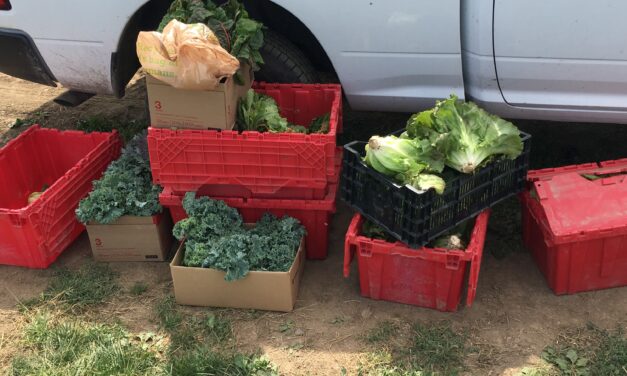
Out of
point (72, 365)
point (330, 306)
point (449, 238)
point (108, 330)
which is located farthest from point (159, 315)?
point (449, 238)

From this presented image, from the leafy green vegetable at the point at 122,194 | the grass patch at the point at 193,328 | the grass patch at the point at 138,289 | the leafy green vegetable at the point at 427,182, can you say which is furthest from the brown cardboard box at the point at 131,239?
the leafy green vegetable at the point at 427,182

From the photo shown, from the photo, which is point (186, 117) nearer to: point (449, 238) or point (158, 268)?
point (158, 268)

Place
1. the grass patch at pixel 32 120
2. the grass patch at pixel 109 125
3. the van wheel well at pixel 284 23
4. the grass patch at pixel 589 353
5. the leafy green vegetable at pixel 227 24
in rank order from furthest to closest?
the grass patch at pixel 32 120 → the grass patch at pixel 109 125 → the van wheel well at pixel 284 23 → the leafy green vegetable at pixel 227 24 → the grass patch at pixel 589 353

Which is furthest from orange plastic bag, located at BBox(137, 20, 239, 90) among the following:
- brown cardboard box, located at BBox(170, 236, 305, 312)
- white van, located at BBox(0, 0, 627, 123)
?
brown cardboard box, located at BBox(170, 236, 305, 312)

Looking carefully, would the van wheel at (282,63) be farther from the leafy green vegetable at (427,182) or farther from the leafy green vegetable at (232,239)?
the leafy green vegetable at (427,182)

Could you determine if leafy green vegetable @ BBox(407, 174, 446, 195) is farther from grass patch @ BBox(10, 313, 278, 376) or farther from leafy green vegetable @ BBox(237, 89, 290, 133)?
grass patch @ BBox(10, 313, 278, 376)

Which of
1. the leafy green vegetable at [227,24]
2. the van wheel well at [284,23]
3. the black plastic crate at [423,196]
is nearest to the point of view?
the black plastic crate at [423,196]

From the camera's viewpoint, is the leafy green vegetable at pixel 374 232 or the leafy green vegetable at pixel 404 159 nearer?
the leafy green vegetable at pixel 404 159

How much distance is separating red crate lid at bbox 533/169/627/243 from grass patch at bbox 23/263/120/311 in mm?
2396

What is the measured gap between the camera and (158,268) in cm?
373

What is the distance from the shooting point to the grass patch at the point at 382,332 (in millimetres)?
3109

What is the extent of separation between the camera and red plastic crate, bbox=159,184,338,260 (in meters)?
3.51

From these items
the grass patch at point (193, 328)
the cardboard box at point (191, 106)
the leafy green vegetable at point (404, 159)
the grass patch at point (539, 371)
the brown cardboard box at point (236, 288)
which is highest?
the cardboard box at point (191, 106)

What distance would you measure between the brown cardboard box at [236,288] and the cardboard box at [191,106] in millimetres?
725
